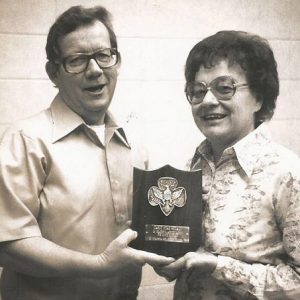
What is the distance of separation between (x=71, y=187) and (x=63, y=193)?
0.02 metres

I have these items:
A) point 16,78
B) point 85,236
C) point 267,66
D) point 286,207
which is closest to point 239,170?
Result: point 286,207

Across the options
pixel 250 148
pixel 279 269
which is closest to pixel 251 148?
pixel 250 148

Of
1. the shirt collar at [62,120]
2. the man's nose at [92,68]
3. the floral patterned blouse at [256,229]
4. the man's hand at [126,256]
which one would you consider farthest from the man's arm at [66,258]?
the man's nose at [92,68]

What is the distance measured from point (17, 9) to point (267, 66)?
528mm

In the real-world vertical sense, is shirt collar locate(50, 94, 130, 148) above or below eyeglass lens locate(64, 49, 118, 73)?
below

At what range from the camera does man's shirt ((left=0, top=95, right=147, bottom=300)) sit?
2.66ft

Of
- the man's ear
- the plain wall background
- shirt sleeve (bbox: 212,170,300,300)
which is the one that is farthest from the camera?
the plain wall background

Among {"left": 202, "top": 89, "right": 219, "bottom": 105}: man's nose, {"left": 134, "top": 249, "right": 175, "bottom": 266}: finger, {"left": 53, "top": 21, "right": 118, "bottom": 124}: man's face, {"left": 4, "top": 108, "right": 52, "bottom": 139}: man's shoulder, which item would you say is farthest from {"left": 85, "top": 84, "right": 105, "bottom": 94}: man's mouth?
{"left": 134, "top": 249, "right": 175, "bottom": 266}: finger

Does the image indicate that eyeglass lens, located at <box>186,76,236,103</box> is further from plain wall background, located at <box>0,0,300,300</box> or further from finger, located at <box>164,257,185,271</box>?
finger, located at <box>164,257,185,271</box>

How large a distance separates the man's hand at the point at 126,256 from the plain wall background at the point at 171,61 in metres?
0.25

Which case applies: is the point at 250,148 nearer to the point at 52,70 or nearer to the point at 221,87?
the point at 221,87

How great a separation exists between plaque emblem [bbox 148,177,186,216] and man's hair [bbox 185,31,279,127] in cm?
22

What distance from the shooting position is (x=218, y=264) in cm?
78

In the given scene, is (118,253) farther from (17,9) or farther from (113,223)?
(17,9)
